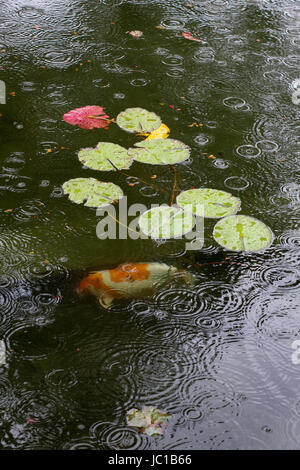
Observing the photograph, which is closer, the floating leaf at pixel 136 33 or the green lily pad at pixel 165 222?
the green lily pad at pixel 165 222

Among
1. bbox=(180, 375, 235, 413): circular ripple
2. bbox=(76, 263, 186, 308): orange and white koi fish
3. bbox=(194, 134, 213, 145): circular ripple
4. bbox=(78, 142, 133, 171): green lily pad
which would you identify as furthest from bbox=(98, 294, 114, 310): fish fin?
bbox=(194, 134, 213, 145): circular ripple

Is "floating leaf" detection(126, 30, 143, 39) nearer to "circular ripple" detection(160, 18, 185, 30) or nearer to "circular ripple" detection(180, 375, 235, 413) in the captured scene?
"circular ripple" detection(160, 18, 185, 30)

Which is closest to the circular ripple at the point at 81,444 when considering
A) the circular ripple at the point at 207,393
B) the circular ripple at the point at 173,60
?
the circular ripple at the point at 207,393

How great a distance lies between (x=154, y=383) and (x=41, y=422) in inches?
13.5

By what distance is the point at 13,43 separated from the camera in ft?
11.1

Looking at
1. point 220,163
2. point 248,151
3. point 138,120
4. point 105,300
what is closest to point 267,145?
point 248,151

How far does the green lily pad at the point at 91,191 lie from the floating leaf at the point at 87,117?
442mm

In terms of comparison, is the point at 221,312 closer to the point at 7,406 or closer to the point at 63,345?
the point at 63,345

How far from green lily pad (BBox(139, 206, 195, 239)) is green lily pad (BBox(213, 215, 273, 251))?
117 mm

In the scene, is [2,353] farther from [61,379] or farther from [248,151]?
[248,151]

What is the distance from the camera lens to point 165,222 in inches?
87.9

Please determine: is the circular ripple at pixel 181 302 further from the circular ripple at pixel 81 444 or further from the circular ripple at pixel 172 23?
the circular ripple at pixel 172 23

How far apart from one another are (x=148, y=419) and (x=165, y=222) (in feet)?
2.71

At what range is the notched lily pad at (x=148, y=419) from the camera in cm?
160
